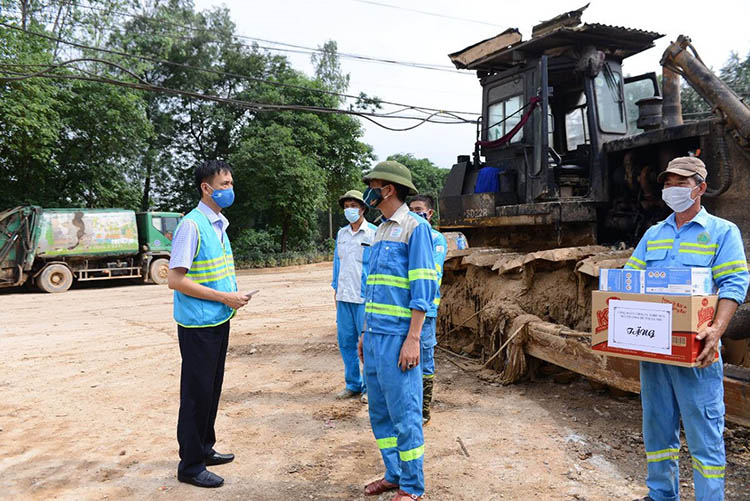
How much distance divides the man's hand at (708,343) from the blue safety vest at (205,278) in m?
2.80

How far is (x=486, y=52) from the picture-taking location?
7168 mm

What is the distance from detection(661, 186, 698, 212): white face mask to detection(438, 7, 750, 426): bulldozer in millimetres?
Answer: 1453

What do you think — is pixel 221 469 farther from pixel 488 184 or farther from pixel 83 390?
pixel 488 184

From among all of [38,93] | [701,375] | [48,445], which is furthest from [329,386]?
[38,93]

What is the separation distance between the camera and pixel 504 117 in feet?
24.0

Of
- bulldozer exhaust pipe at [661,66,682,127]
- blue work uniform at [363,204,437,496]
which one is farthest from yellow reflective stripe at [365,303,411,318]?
bulldozer exhaust pipe at [661,66,682,127]

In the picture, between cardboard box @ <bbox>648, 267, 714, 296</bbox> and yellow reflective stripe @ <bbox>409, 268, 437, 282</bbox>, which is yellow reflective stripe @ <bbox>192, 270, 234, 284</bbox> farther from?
cardboard box @ <bbox>648, 267, 714, 296</bbox>

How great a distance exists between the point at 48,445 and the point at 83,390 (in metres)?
1.77

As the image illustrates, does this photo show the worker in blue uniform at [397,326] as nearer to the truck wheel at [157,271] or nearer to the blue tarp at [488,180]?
the blue tarp at [488,180]

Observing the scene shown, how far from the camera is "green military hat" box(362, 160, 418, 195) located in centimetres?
352

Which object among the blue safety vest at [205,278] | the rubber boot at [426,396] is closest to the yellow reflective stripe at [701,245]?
the rubber boot at [426,396]

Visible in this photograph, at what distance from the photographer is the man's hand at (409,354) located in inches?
130

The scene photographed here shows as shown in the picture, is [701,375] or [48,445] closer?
[701,375]

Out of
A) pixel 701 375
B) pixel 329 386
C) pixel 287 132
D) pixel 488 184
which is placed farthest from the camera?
pixel 287 132
